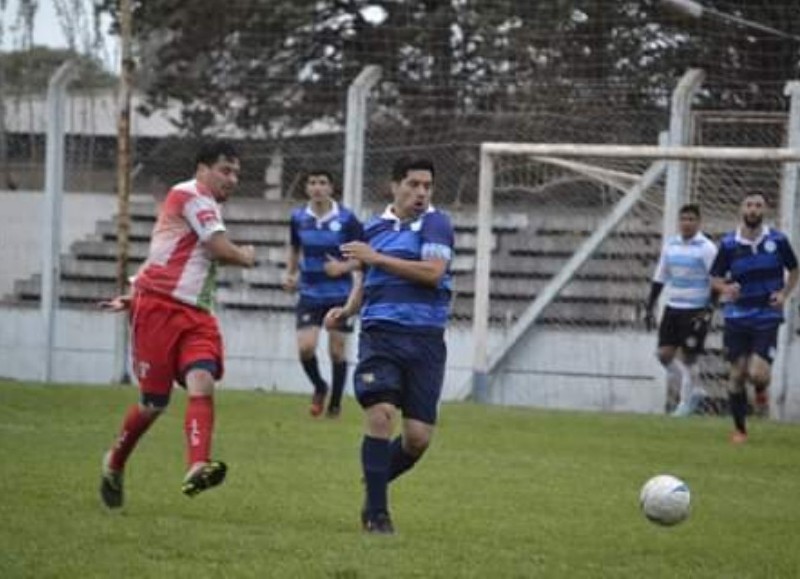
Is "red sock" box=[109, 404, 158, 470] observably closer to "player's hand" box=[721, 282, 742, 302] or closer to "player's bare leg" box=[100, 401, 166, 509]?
"player's bare leg" box=[100, 401, 166, 509]

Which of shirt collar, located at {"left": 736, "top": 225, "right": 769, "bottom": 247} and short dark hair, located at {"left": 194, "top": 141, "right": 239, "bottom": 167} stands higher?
short dark hair, located at {"left": 194, "top": 141, "right": 239, "bottom": 167}

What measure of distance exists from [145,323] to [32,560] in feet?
8.21

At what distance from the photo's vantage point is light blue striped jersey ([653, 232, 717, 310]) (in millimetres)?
20078

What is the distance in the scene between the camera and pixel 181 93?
28.6 meters

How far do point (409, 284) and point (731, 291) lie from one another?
7798mm

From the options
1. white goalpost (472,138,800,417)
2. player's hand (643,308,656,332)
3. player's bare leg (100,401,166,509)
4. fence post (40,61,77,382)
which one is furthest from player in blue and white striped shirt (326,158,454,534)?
fence post (40,61,77,382)

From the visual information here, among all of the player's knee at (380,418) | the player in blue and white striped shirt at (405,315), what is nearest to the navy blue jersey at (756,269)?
the player in blue and white striped shirt at (405,315)

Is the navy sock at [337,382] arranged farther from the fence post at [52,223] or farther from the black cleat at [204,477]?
the black cleat at [204,477]

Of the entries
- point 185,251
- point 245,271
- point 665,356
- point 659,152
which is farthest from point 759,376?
point 245,271

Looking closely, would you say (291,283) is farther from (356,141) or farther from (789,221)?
(789,221)

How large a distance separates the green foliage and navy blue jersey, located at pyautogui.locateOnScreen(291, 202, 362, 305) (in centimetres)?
851

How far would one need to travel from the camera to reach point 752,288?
17609 mm

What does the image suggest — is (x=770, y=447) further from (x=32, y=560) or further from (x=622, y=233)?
(x=32, y=560)

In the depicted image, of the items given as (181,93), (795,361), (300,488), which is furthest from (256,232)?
(300,488)
